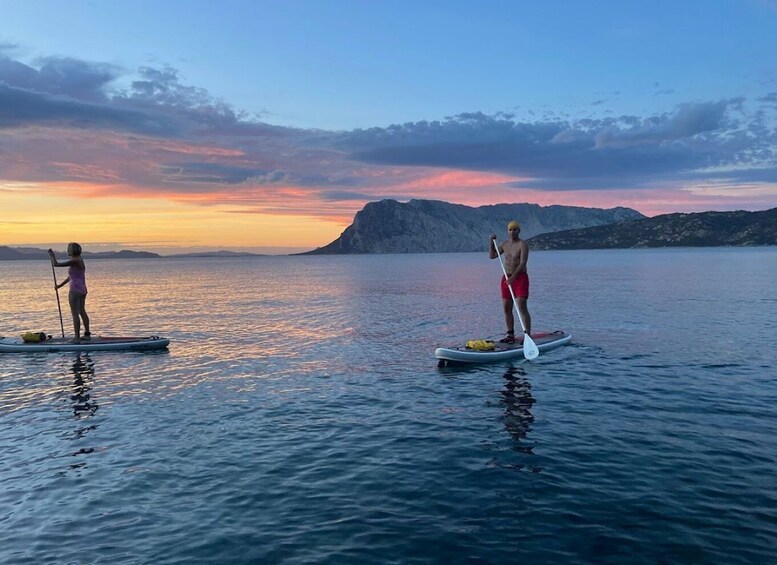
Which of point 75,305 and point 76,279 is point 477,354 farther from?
point 75,305

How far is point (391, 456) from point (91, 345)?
21886 mm

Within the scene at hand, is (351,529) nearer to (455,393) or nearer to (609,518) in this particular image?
(609,518)

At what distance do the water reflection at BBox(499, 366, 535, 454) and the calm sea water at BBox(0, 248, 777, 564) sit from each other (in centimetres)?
12

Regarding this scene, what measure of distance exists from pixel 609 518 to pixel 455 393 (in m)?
9.63

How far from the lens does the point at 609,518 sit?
983 cm

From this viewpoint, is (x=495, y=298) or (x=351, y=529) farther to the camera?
(x=495, y=298)

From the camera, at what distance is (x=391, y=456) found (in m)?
13.2

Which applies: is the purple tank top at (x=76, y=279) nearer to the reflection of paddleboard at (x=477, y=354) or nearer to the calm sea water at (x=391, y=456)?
the calm sea water at (x=391, y=456)

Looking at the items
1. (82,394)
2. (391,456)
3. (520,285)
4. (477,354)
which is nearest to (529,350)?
(477,354)

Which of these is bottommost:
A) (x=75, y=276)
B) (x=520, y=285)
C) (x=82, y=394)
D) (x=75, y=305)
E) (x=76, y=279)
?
(x=82, y=394)

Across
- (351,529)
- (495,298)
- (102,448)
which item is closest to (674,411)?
(351,529)

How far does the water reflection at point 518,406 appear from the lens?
46.7ft

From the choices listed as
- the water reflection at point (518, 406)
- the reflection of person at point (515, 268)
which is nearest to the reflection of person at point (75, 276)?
the reflection of person at point (515, 268)

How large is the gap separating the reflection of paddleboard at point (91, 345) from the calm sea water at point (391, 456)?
0.70 m
